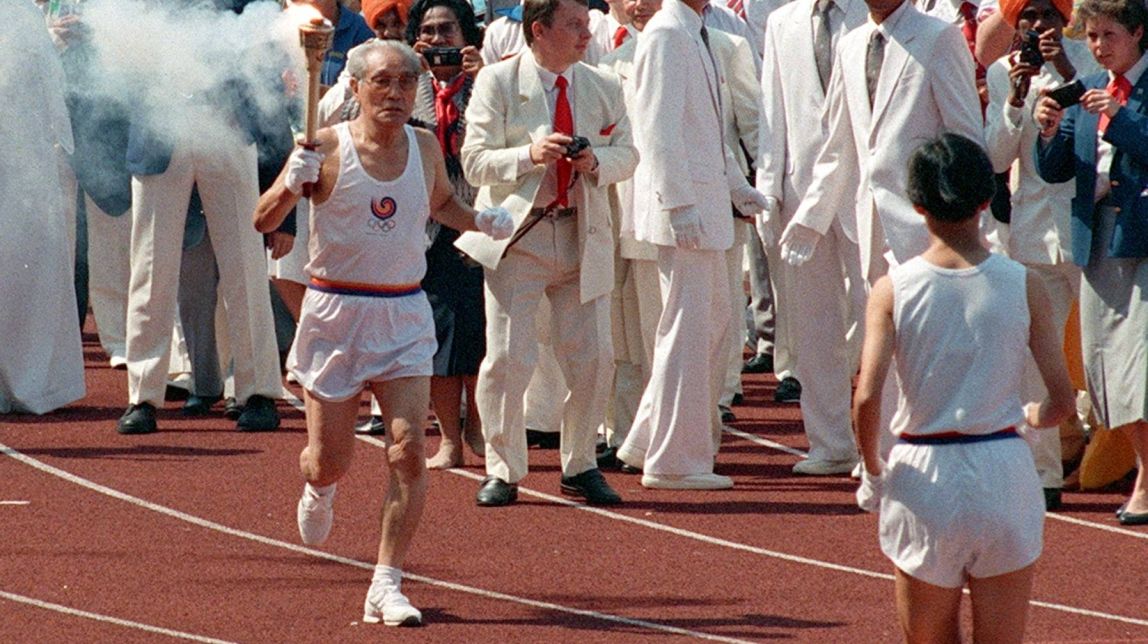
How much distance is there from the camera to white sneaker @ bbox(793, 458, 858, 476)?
1103 centimetres

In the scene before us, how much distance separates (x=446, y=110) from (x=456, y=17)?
1.55ft

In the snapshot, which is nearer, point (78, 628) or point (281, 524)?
point (78, 628)

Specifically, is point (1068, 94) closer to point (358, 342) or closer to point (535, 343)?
point (535, 343)

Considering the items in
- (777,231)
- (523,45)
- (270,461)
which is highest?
(523,45)

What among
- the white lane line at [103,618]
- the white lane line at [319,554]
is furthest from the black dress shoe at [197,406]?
the white lane line at [103,618]

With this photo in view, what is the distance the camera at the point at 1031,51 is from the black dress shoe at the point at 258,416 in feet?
14.9

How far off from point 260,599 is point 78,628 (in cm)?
73

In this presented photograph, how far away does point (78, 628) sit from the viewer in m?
8.20

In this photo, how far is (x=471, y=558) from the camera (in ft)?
30.3

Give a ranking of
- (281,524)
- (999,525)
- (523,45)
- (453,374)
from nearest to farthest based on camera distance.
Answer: (999,525) → (281,524) → (453,374) → (523,45)

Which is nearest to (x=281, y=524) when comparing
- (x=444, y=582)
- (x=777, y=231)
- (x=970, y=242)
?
(x=444, y=582)

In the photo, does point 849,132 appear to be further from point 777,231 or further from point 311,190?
point 311,190

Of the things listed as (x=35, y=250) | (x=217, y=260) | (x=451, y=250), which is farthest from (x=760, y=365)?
(x=35, y=250)

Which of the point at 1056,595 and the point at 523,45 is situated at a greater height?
the point at 523,45
